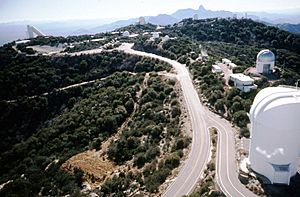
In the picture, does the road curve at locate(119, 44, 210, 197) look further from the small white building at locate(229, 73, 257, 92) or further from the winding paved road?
the small white building at locate(229, 73, 257, 92)

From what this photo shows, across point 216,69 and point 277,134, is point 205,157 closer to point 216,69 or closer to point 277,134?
point 277,134

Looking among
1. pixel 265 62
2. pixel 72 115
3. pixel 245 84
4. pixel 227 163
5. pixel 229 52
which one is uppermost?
pixel 265 62

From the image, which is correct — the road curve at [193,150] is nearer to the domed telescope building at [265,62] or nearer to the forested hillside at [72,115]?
the forested hillside at [72,115]

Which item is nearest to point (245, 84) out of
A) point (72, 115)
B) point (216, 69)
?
point (216, 69)

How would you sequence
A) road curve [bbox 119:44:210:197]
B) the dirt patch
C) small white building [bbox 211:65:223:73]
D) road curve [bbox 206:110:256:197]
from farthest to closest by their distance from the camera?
small white building [bbox 211:65:223:73] → the dirt patch → road curve [bbox 119:44:210:197] → road curve [bbox 206:110:256:197]

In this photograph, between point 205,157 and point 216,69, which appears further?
point 216,69

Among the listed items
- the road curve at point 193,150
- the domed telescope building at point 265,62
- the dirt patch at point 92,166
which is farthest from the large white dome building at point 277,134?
the domed telescope building at point 265,62

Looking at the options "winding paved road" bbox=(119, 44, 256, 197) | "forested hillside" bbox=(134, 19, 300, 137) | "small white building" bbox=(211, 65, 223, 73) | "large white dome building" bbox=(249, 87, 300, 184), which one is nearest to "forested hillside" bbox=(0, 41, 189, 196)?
"winding paved road" bbox=(119, 44, 256, 197)
